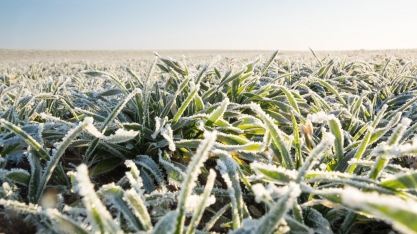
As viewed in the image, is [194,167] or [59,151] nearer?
[194,167]

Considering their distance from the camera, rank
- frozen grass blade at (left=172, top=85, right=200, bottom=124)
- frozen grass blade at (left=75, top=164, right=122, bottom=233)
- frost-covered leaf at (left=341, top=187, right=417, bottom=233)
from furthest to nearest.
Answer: frozen grass blade at (left=172, top=85, right=200, bottom=124), frozen grass blade at (left=75, top=164, right=122, bottom=233), frost-covered leaf at (left=341, top=187, right=417, bottom=233)

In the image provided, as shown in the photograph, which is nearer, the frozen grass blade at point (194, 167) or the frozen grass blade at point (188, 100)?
the frozen grass blade at point (194, 167)

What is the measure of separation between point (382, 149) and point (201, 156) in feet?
1.27

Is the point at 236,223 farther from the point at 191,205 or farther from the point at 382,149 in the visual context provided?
the point at 382,149

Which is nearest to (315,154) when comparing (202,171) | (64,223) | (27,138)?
(64,223)

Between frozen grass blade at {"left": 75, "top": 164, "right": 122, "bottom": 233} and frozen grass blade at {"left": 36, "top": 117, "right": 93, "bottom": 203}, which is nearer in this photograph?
frozen grass blade at {"left": 75, "top": 164, "right": 122, "bottom": 233}

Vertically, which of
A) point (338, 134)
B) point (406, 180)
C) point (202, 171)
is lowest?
point (202, 171)

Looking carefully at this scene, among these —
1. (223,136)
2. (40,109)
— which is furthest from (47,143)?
(223,136)

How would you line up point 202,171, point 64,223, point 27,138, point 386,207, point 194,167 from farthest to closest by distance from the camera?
1. point 202,171
2. point 27,138
3. point 64,223
4. point 194,167
5. point 386,207

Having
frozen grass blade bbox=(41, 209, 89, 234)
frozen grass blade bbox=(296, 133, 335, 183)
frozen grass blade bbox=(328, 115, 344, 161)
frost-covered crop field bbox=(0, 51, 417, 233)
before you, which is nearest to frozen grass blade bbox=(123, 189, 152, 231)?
frost-covered crop field bbox=(0, 51, 417, 233)

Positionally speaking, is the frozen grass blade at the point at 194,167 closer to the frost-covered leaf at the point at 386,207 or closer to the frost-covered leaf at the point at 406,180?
the frost-covered leaf at the point at 386,207

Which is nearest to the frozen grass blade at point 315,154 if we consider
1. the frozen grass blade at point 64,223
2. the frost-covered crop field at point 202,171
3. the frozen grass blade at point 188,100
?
the frost-covered crop field at point 202,171

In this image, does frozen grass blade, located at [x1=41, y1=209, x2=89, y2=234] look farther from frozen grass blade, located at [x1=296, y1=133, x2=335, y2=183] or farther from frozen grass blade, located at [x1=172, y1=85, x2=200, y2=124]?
frozen grass blade, located at [x1=172, y1=85, x2=200, y2=124]

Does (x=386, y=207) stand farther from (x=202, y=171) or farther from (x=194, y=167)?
(x=202, y=171)
